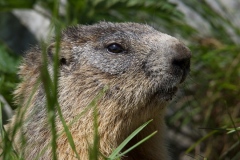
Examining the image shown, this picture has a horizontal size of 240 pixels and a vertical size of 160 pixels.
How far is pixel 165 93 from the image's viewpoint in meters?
3.74

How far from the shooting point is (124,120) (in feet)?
12.5

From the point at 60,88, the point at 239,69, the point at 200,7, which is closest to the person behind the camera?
the point at 60,88

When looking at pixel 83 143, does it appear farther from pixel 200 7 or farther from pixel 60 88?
pixel 200 7

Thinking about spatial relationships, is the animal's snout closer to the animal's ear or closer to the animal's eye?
the animal's eye

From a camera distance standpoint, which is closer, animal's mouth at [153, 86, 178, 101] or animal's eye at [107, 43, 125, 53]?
animal's mouth at [153, 86, 178, 101]

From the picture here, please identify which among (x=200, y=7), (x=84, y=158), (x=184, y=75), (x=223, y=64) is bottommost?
(x=84, y=158)

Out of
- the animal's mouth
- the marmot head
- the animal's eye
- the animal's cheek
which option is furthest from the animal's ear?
the animal's mouth

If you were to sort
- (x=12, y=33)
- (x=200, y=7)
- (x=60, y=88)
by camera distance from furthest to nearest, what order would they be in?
(x=12, y=33)
(x=200, y=7)
(x=60, y=88)

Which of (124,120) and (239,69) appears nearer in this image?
(124,120)

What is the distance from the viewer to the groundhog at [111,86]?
3.73m

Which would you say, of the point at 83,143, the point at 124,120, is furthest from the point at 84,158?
the point at 124,120

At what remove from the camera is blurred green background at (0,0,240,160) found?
5.56 metres

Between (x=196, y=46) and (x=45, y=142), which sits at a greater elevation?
(x=196, y=46)

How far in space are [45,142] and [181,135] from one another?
116 inches
